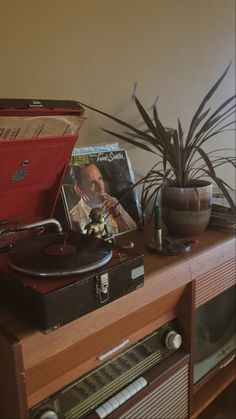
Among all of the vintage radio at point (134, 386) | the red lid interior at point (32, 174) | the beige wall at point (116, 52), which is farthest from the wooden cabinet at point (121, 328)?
the beige wall at point (116, 52)

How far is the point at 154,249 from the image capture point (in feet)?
3.81

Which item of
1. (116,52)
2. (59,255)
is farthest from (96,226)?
(116,52)

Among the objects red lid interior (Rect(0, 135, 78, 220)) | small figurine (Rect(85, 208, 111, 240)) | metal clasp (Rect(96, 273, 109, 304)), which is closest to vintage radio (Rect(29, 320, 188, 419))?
metal clasp (Rect(96, 273, 109, 304))

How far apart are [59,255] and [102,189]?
18.1 inches

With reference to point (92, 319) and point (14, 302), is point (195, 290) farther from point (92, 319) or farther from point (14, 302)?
point (14, 302)

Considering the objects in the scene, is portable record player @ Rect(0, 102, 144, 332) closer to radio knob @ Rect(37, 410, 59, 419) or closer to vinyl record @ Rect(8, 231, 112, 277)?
vinyl record @ Rect(8, 231, 112, 277)

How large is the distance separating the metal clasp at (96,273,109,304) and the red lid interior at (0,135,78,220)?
34cm

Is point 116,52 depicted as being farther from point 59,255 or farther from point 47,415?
point 47,415

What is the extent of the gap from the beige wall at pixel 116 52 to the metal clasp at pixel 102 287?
65 centimetres

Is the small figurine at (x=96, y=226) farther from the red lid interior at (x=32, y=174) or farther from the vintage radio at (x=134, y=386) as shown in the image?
the vintage radio at (x=134, y=386)

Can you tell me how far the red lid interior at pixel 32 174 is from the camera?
3.03 ft

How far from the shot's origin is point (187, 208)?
4.16 ft

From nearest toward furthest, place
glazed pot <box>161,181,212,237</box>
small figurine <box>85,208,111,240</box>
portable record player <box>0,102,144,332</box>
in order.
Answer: portable record player <box>0,102,144,332</box> → small figurine <box>85,208,111,240</box> → glazed pot <box>161,181,212,237</box>

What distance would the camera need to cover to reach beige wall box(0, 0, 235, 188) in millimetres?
1152
